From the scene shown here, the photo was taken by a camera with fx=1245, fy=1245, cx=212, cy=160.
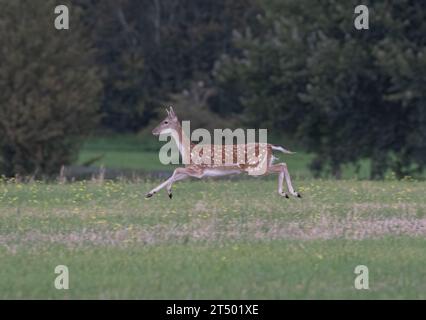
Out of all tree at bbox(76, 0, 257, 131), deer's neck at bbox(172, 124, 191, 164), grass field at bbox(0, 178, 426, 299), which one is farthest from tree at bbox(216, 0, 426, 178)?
deer's neck at bbox(172, 124, 191, 164)

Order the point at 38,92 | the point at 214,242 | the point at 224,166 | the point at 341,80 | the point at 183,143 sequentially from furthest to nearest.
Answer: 1. the point at 38,92
2. the point at 341,80
3. the point at 183,143
4. the point at 224,166
5. the point at 214,242

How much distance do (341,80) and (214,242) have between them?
90.2ft

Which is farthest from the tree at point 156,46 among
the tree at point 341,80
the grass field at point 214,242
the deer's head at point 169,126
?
the grass field at point 214,242

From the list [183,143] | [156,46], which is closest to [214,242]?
[183,143]

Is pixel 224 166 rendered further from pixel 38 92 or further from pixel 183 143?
pixel 38 92

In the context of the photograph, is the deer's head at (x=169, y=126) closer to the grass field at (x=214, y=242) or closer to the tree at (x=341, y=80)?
the grass field at (x=214, y=242)

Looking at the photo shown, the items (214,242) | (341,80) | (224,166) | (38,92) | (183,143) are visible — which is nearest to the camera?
(214,242)

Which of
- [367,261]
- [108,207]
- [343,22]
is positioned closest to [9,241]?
[108,207]

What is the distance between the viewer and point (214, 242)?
1458 centimetres

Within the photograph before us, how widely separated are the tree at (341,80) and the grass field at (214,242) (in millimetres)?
20658

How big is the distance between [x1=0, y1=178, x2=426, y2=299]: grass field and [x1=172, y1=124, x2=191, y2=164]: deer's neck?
65cm
